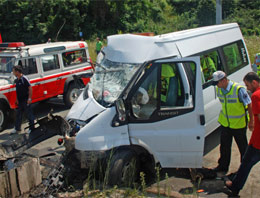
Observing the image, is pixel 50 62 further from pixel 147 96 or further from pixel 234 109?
pixel 234 109

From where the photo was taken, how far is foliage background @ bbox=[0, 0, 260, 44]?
86.8ft

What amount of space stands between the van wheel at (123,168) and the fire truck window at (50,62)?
5.57m

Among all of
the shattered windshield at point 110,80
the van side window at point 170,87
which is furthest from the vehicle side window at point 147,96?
the shattered windshield at point 110,80

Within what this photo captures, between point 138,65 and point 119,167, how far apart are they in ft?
5.31

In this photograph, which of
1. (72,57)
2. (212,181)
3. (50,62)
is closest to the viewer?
(212,181)

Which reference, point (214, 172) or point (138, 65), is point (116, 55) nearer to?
point (138, 65)

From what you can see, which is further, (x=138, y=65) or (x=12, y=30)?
(x=12, y=30)

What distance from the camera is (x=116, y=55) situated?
17.6 feet

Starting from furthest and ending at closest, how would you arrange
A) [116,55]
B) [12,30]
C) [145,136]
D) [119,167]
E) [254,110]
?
[12,30] < [116,55] < [145,136] < [119,167] < [254,110]

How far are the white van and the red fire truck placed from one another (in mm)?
3104

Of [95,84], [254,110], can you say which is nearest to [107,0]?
[95,84]

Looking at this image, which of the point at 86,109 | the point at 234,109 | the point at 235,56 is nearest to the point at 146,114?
the point at 86,109

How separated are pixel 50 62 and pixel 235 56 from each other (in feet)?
17.4

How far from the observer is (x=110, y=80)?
5285 mm
